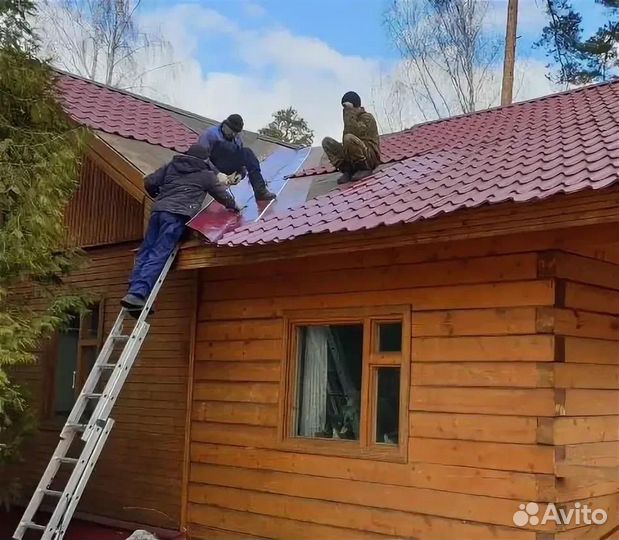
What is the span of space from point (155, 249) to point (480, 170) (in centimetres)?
283

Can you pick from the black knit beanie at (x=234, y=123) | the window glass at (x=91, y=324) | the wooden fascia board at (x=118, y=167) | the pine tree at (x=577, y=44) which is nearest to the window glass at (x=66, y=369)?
the window glass at (x=91, y=324)

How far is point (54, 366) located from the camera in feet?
28.9

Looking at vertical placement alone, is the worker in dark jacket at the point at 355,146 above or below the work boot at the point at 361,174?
above

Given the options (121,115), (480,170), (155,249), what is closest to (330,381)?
(155,249)

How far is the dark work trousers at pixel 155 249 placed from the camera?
6434 millimetres

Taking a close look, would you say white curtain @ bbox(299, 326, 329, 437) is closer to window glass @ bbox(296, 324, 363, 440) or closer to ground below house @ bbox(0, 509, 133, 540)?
window glass @ bbox(296, 324, 363, 440)

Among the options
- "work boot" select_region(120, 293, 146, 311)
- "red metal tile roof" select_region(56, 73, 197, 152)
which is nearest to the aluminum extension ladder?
"work boot" select_region(120, 293, 146, 311)

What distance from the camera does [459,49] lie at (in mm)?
23125

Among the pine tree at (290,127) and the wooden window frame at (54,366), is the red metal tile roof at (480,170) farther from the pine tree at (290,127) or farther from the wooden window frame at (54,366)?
the pine tree at (290,127)

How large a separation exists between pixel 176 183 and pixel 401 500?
135 inches

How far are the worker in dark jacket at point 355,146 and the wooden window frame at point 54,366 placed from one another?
299 centimetres

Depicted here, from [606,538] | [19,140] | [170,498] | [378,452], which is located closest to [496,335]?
[378,452]

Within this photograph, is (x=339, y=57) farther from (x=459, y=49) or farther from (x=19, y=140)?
(x=19, y=140)

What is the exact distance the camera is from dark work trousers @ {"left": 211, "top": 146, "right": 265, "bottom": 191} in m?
7.69
